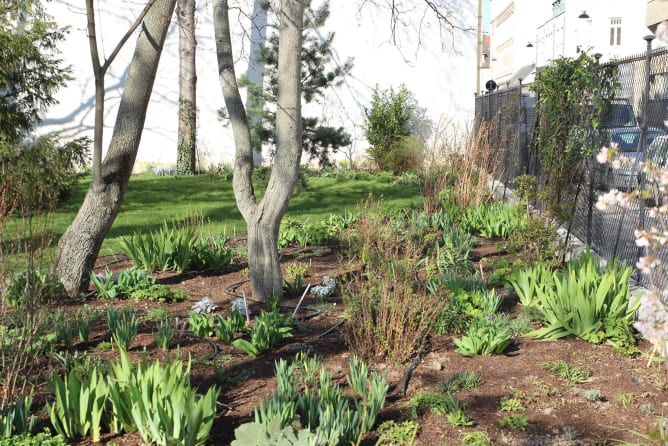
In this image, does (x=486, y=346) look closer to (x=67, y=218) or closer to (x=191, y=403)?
(x=191, y=403)

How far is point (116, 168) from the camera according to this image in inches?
249

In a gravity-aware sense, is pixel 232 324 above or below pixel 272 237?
below

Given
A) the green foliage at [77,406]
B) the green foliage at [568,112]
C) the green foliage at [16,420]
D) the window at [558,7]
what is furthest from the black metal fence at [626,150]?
the window at [558,7]

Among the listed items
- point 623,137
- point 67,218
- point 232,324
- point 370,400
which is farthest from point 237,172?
point 67,218

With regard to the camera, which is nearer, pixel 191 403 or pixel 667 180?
pixel 667 180

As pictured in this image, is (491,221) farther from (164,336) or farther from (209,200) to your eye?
(209,200)

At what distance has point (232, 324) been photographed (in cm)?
494

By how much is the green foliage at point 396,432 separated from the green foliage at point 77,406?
1335 mm

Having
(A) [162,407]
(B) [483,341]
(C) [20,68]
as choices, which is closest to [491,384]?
(B) [483,341]

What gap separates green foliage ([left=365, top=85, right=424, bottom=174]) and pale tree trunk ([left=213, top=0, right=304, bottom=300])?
973cm

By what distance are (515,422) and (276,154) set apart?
3.10 meters

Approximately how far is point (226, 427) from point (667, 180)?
7.81 ft

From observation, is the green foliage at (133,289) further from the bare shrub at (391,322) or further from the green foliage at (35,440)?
the green foliage at (35,440)

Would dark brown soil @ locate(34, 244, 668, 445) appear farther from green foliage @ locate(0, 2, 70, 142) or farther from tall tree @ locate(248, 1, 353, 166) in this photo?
tall tree @ locate(248, 1, 353, 166)
